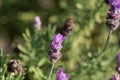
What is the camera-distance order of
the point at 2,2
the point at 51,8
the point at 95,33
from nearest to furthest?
the point at 95,33 < the point at 51,8 < the point at 2,2

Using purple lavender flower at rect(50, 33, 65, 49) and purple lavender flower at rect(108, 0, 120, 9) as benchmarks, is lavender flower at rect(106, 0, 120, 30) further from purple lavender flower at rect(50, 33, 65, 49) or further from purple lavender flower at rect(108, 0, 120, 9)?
purple lavender flower at rect(50, 33, 65, 49)

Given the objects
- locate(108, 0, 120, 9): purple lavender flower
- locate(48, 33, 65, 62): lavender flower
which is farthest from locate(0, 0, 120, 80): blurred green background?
locate(48, 33, 65, 62): lavender flower

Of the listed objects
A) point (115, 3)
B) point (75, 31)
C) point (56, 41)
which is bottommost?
point (75, 31)

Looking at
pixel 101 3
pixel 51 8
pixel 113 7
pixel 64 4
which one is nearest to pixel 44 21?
pixel 51 8

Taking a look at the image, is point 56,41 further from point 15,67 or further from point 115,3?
point 115,3

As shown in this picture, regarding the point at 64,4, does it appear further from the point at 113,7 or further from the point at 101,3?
the point at 113,7

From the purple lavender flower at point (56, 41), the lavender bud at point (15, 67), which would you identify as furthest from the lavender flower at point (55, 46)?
the lavender bud at point (15, 67)

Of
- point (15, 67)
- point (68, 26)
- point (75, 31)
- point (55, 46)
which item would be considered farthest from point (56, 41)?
point (75, 31)

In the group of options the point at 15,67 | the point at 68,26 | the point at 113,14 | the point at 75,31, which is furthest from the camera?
the point at 75,31

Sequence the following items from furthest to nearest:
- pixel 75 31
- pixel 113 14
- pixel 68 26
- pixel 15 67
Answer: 1. pixel 75 31
2. pixel 68 26
3. pixel 113 14
4. pixel 15 67

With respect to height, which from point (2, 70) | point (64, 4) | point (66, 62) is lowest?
point (66, 62)
